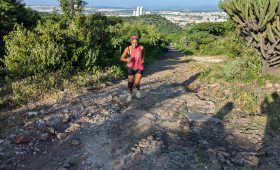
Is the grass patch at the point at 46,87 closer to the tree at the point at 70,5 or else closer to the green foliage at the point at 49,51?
the green foliage at the point at 49,51

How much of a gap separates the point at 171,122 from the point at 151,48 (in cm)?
1628

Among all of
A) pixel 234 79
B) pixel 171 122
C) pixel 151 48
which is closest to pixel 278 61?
pixel 234 79

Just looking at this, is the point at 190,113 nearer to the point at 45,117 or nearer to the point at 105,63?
the point at 45,117

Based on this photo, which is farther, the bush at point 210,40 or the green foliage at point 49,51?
the bush at point 210,40

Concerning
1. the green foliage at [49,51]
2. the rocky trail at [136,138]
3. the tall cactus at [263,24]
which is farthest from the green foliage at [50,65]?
the tall cactus at [263,24]

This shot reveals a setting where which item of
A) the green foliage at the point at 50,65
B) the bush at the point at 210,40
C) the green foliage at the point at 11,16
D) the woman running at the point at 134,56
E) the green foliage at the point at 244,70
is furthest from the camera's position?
the bush at the point at 210,40

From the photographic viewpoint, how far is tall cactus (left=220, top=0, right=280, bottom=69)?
11.8 metres

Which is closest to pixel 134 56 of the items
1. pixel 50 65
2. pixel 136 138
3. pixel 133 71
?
pixel 133 71

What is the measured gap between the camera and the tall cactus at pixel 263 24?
466 inches

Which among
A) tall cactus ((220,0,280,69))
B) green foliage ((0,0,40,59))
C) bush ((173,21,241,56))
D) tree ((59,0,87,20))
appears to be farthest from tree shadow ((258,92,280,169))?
tree ((59,0,87,20))

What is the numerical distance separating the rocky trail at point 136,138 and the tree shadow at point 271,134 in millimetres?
19

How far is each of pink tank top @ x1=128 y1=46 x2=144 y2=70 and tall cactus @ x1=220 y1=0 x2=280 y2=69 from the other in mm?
5464

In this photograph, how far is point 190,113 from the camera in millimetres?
8438

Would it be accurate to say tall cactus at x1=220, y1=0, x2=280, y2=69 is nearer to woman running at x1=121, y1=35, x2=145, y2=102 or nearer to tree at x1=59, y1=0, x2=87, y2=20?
woman running at x1=121, y1=35, x2=145, y2=102
